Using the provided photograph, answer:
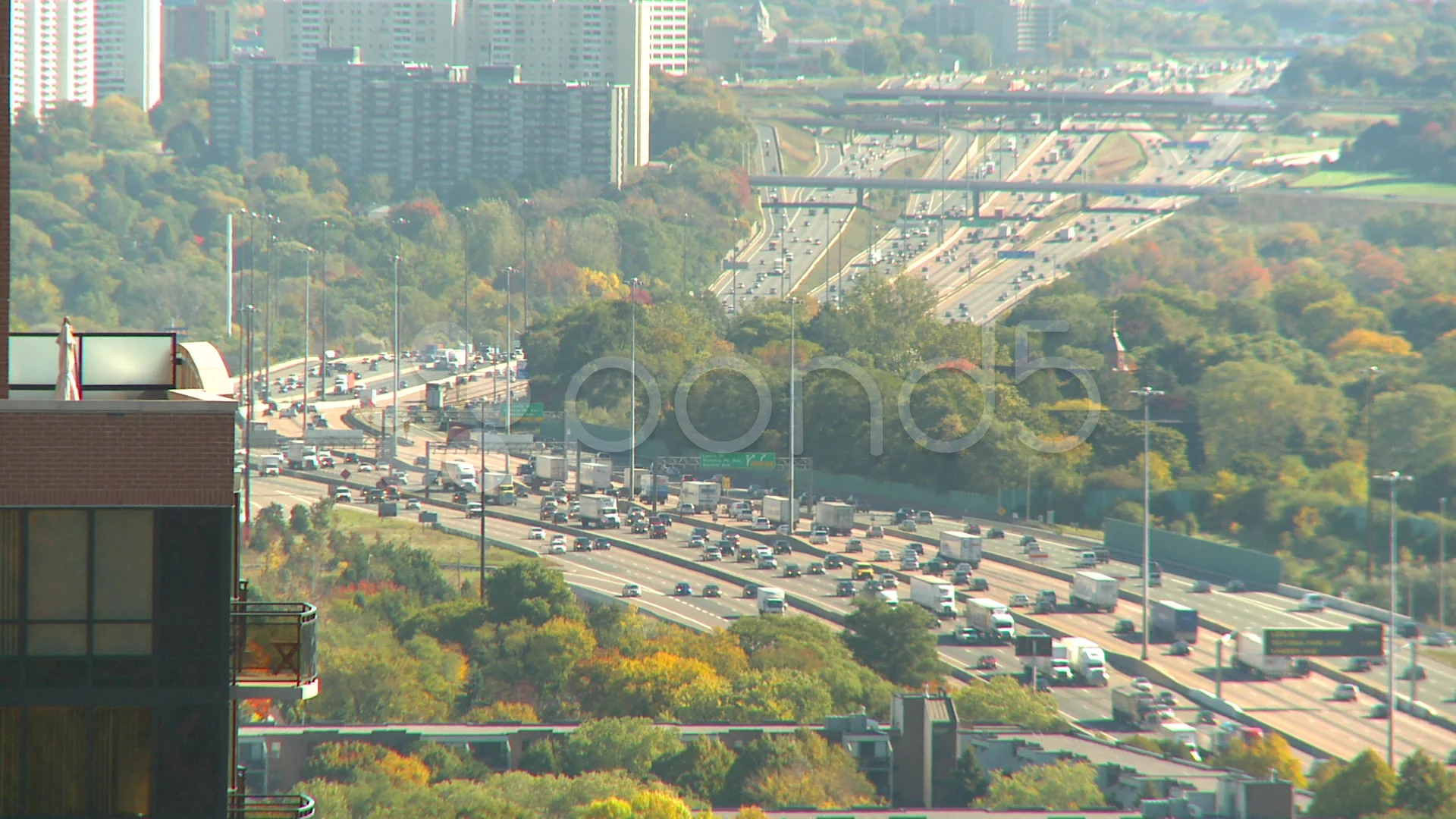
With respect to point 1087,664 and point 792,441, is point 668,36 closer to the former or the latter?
point 792,441

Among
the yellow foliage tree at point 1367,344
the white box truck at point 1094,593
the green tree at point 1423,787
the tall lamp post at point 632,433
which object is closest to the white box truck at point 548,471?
the tall lamp post at point 632,433

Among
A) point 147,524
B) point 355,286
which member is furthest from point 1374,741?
point 355,286

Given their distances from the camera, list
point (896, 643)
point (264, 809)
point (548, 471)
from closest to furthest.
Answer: point (264, 809)
point (896, 643)
point (548, 471)

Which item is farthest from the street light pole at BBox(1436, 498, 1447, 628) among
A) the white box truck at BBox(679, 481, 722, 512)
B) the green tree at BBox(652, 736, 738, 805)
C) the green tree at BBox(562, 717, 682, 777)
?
the green tree at BBox(562, 717, 682, 777)

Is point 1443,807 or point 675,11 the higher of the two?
point 675,11

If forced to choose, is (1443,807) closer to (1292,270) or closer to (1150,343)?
(1150,343)

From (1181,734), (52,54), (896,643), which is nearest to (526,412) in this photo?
(896,643)

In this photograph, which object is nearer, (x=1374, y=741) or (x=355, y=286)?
(x=1374, y=741)
